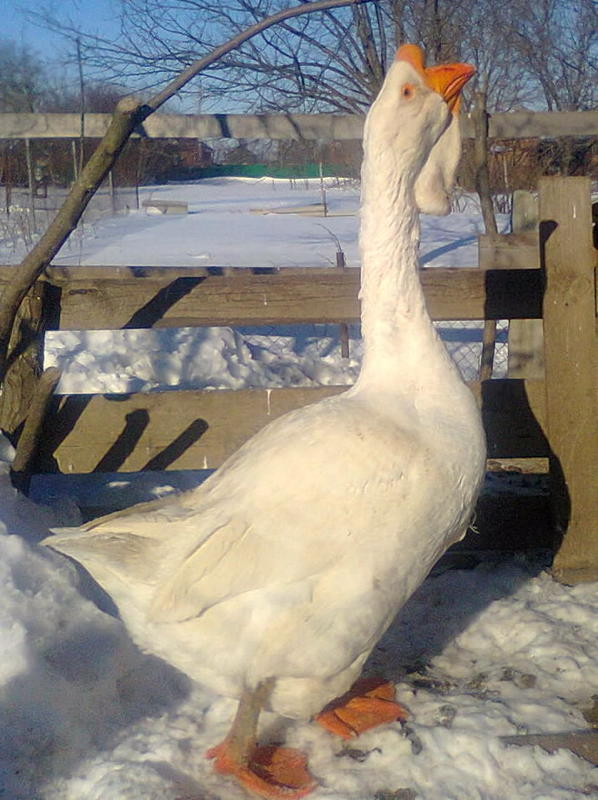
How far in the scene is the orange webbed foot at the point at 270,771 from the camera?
2.40 m

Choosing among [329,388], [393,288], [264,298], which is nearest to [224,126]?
[264,298]

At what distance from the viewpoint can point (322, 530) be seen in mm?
2332

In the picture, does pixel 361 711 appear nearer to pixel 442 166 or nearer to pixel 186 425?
pixel 186 425

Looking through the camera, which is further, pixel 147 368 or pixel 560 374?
pixel 147 368

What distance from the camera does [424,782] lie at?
7.86 feet

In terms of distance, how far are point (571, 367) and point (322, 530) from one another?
167 cm

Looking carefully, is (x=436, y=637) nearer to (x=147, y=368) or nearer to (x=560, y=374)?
(x=560, y=374)

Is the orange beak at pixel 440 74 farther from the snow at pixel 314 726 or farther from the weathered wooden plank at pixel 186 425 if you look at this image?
the snow at pixel 314 726

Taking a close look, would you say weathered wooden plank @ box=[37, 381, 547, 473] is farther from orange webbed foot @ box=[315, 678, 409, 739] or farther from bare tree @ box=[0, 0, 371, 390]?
orange webbed foot @ box=[315, 678, 409, 739]

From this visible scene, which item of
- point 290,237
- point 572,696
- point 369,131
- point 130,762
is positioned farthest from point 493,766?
point 290,237

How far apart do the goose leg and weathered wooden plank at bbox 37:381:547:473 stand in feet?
4.20

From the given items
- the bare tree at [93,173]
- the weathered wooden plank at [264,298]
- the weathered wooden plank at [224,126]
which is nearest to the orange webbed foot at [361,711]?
the weathered wooden plank at [264,298]

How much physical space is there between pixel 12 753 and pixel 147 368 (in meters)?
4.33

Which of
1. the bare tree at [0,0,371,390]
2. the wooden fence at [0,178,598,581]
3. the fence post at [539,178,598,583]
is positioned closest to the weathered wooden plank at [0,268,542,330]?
the wooden fence at [0,178,598,581]
